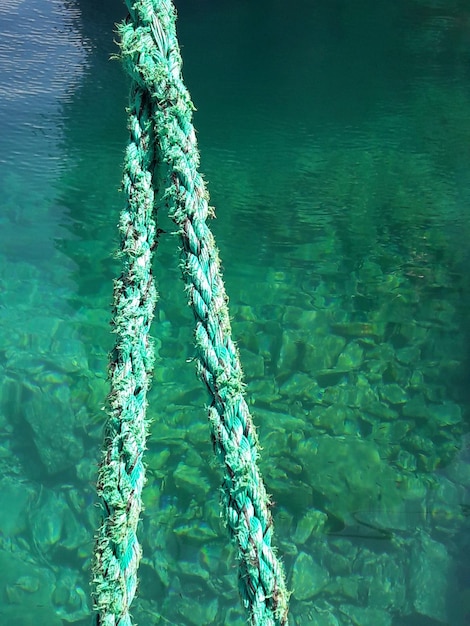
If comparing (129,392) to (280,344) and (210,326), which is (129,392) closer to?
(210,326)

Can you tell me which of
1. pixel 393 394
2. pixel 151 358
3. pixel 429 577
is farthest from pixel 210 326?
pixel 393 394

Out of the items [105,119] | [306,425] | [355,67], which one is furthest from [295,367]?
[355,67]

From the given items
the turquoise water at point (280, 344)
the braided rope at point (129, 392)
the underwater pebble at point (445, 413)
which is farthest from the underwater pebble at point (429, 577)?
the braided rope at point (129, 392)

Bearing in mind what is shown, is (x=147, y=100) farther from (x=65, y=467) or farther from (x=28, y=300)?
(x=28, y=300)

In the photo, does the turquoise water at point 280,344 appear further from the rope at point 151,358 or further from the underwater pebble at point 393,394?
the rope at point 151,358

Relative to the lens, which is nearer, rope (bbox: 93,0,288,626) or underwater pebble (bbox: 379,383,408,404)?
rope (bbox: 93,0,288,626)

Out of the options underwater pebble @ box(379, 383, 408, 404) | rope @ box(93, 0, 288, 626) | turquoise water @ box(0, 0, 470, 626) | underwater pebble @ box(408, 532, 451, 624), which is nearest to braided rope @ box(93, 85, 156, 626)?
rope @ box(93, 0, 288, 626)

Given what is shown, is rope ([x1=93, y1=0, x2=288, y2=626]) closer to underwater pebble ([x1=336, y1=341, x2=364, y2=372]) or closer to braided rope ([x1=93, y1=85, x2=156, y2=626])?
braided rope ([x1=93, y1=85, x2=156, y2=626])
